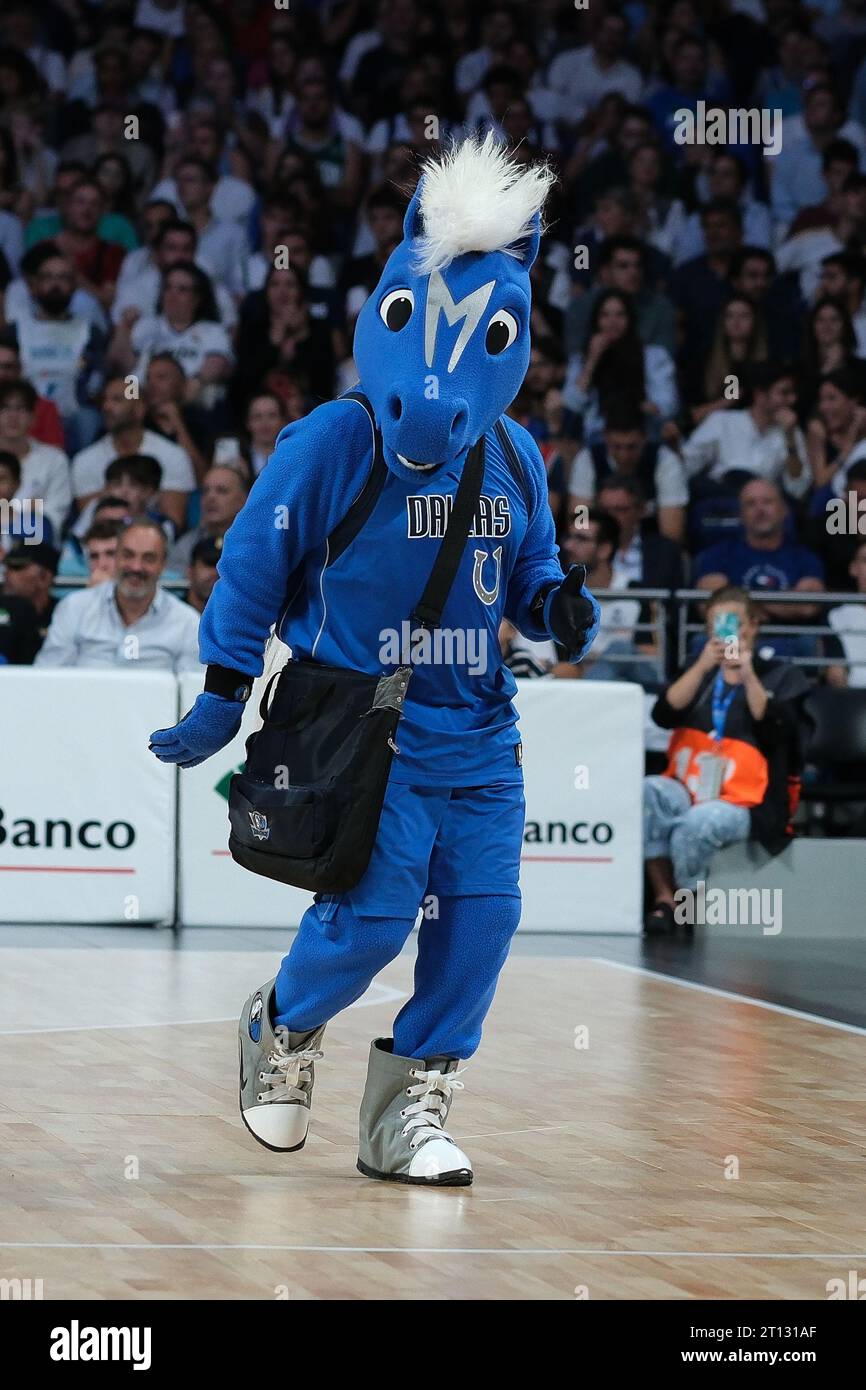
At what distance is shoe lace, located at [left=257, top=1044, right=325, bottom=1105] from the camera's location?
4.61m

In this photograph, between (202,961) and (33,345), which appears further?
(33,345)

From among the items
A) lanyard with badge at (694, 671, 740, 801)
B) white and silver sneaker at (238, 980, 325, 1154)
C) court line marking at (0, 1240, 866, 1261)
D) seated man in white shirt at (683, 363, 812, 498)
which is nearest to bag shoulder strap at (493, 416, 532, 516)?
white and silver sneaker at (238, 980, 325, 1154)

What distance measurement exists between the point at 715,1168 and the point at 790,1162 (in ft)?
0.70

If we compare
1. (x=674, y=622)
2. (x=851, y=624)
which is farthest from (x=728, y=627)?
(x=851, y=624)

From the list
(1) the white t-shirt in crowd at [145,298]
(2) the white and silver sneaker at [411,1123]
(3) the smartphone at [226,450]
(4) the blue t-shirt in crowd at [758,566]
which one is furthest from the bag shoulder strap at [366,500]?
(1) the white t-shirt in crowd at [145,298]

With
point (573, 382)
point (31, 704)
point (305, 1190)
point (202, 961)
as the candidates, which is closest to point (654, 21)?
point (573, 382)

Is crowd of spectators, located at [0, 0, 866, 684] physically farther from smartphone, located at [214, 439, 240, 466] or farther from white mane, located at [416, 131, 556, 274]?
white mane, located at [416, 131, 556, 274]

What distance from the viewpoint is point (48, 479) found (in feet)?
36.6

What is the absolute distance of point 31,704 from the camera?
28.9 ft

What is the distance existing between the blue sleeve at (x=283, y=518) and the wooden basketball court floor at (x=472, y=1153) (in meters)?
1.15

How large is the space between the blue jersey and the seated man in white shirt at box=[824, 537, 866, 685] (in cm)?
616

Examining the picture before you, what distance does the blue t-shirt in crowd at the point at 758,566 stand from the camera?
1076cm
